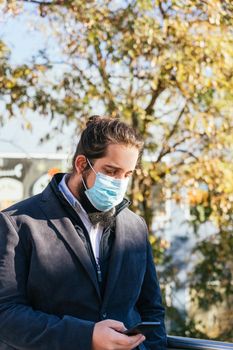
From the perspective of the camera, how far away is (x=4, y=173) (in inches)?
283

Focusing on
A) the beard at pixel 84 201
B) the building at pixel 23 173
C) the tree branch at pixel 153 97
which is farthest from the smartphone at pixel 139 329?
the building at pixel 23 173

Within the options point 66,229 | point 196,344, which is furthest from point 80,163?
point 196,344

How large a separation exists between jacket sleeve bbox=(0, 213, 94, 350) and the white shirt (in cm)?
25

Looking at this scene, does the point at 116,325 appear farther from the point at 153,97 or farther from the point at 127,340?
the point at 153,97

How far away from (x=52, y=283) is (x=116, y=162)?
474 mm

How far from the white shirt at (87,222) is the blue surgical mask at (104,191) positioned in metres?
0.05

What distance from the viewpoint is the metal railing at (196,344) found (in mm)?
2607

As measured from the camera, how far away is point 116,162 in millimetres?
2379

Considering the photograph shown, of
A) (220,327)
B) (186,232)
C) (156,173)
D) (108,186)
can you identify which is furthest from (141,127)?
(108,186)

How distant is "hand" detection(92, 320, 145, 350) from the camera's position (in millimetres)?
2129

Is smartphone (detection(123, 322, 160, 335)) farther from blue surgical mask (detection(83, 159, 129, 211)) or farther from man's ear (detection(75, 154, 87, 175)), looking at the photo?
man's ear (detection(75, 154, 87, 175))

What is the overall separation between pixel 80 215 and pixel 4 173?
16.2ft

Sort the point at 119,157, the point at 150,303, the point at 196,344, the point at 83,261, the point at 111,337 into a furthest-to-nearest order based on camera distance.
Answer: the point at 196,344 < the point at 150,303 < the point at 119,157 < the point at 83,261 < the point at 111,337

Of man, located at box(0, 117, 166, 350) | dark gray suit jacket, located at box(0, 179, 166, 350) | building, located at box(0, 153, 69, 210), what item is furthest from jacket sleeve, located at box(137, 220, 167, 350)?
building, located at box(0, 153, 69, 210)
